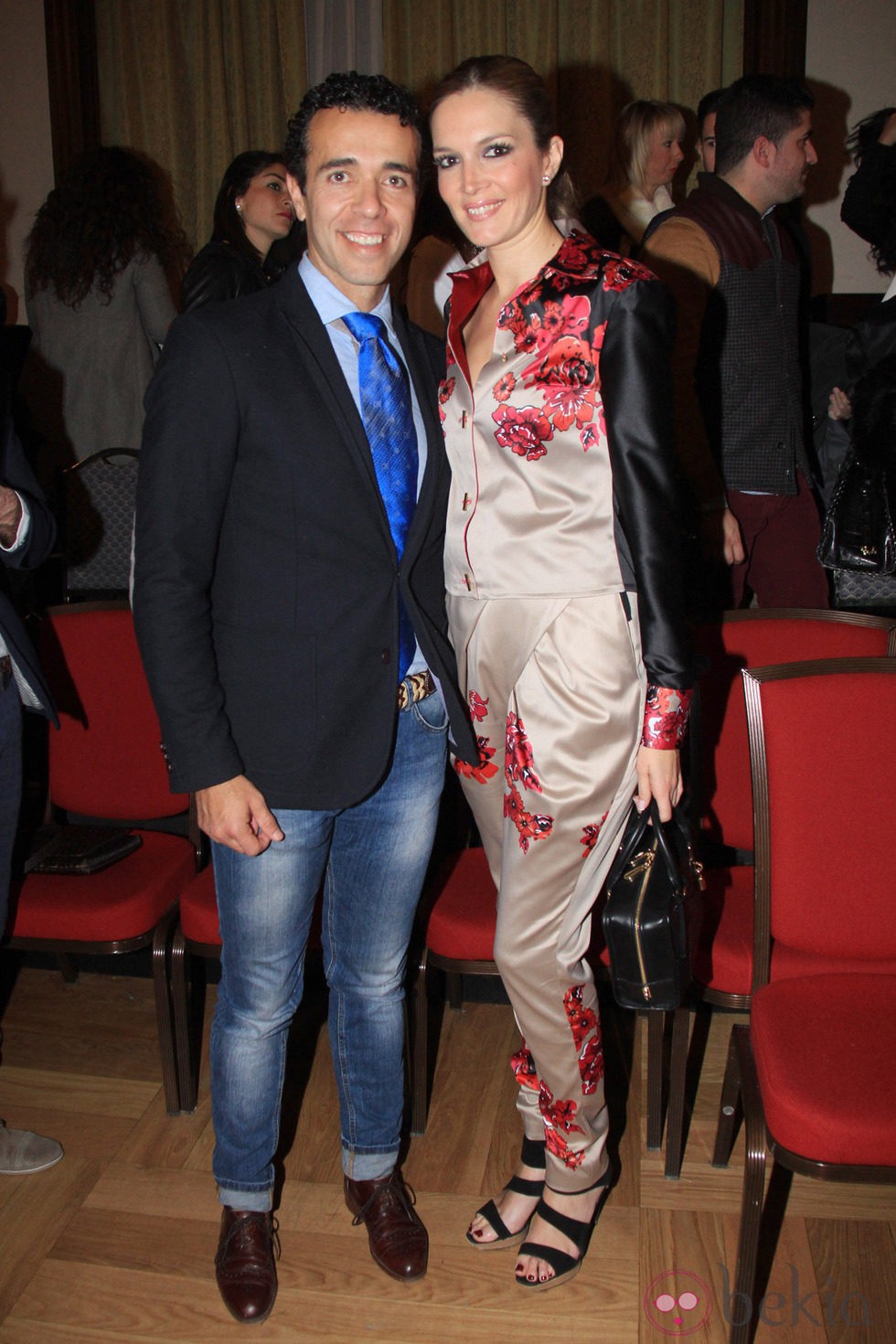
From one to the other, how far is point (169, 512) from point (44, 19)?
4344mm

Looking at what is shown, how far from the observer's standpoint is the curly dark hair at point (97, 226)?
10.1ft

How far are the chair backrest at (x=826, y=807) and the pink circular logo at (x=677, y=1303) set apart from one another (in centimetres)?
53

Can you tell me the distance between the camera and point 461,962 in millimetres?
1926

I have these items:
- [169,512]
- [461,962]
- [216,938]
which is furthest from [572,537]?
[216,938]

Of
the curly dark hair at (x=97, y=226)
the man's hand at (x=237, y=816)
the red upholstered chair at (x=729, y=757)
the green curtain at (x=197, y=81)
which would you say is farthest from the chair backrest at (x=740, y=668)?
the green curtain at (x=197, y=81)

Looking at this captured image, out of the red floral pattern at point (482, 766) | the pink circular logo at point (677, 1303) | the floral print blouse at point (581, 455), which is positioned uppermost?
the floral print blouse at point (581, 455)

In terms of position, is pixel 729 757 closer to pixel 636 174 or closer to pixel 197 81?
pixel 636 174

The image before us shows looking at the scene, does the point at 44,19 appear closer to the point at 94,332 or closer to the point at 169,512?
the point at 94,332

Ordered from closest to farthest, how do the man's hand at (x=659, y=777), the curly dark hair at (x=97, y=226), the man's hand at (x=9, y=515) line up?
the man's hand at (x=659, y=777) < the man's hand at (x=9, y=515) < the curly dark hair at (x=97, y=226)

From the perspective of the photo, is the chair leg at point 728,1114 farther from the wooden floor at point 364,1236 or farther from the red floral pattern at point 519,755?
the red floral pattern at point 519,755

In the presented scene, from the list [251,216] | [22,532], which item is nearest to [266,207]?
[251,216]

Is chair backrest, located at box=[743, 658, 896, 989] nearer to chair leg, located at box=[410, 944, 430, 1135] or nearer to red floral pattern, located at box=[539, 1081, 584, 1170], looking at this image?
red floral pattern, located at box=[539, 1081, 584, 1170]

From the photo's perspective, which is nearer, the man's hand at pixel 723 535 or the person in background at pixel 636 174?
the man's hand at pixel 723 535

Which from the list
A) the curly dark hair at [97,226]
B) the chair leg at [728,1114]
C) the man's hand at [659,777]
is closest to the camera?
the man's hand at [659,777]
